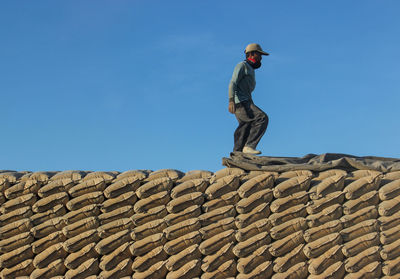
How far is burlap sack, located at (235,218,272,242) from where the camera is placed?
5664mm

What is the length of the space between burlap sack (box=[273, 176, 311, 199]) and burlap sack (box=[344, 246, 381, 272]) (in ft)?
3.07

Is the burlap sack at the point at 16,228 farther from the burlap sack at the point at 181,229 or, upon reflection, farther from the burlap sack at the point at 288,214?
the burlap sack at the point at 288,214

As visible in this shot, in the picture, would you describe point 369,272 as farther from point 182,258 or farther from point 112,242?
point 112,242

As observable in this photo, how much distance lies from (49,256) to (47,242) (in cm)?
17

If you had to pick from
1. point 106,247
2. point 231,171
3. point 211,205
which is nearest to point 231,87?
point 231,171

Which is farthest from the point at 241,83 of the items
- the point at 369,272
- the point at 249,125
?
the point at 369,272

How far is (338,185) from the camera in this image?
5.88m

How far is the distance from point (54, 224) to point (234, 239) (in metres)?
2.11

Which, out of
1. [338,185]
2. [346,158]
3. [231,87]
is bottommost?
[338,185]

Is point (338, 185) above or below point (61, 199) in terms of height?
below

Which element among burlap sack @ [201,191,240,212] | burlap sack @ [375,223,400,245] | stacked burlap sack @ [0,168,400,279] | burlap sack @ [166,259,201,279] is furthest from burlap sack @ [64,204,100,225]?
burlap sack @ [375,223,400,245]

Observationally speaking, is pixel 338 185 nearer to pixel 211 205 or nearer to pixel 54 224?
pixel 211 205

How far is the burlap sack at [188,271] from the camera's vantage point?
18.2ft

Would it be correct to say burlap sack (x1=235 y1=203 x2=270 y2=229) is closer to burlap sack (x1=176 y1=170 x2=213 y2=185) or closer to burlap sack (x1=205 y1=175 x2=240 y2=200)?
burlap sack (x1=205 y1=175 x2=240 y2=200)
